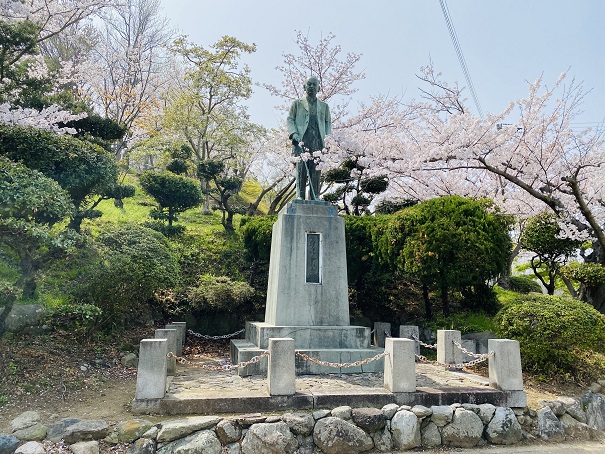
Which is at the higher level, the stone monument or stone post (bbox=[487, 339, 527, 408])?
the stone monument

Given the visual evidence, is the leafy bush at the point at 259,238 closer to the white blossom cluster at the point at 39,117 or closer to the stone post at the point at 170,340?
the stone post at the point at 170,340

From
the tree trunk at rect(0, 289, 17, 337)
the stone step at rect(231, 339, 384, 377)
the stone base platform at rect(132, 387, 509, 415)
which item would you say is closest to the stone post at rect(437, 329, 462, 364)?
the stone step at rect(231, 339, 384, 377)

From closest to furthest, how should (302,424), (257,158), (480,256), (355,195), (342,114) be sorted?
(302,424) → (480,256) → (355,195) → (342,114) → (257,158)

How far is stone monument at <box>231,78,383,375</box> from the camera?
7.17 m

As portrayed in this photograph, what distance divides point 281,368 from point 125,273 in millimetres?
4386

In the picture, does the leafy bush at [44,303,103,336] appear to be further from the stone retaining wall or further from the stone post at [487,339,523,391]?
the stone post at [487,339,523,391]

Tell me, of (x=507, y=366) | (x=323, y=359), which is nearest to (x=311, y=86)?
(x=323, y=359)

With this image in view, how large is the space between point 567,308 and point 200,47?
57.1 ft

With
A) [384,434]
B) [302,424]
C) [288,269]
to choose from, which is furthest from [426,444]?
[288,269]

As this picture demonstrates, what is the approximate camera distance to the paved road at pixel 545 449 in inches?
199

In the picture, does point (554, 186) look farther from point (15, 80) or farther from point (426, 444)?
point (15, 80)

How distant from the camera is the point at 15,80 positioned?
912 cm

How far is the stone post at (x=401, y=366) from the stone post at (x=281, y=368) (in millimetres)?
1320

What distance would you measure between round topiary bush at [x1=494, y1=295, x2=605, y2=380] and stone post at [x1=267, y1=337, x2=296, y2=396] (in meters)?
4.29
